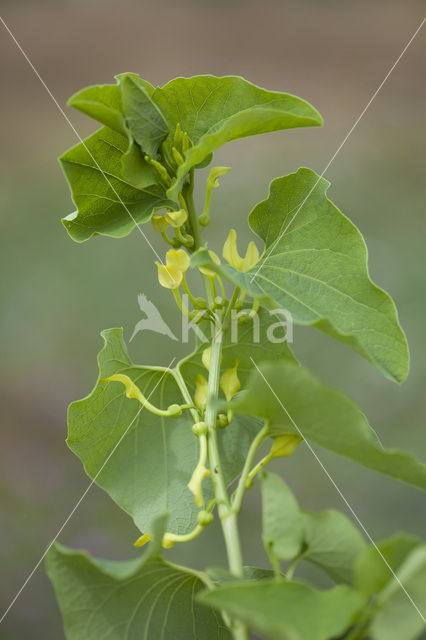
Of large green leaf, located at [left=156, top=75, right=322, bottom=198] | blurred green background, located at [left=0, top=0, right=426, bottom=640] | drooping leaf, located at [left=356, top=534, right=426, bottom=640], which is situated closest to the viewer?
drooping leaf, located at [left=356, top=534, right=426, bottom=640]

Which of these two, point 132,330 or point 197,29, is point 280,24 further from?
point 132,330

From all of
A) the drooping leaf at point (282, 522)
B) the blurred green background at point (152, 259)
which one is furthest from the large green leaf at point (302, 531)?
the blurred green background at point (152, 259)

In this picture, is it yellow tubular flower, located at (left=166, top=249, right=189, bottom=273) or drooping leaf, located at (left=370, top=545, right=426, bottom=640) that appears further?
yellow tubular flower, located at (left=166, top=249, right=189, bottom=273)

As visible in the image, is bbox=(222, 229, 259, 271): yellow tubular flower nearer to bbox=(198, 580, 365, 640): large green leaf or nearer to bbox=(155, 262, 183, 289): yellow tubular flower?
bbox=(155, 262, 183, 289): yellow tubular flower

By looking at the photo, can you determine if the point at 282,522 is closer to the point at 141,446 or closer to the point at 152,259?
the point at 141,446

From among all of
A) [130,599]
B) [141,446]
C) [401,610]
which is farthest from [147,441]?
[401,610]

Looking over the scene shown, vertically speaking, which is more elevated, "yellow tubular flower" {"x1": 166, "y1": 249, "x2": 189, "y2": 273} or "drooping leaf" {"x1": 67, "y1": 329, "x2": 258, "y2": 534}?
"yellow tubular flower" {"x1": 166, "y1": 249, "x2": 189, "y2": 273}

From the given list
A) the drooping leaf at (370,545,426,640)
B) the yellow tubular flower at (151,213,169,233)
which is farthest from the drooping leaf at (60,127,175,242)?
the drooping leaf at (370,545,426,640)

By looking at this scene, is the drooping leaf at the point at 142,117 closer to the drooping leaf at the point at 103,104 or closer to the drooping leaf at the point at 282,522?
the drooping leaf at the point at 103,104
